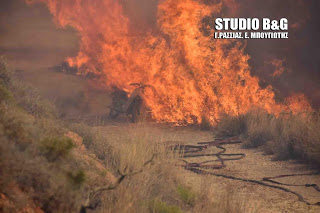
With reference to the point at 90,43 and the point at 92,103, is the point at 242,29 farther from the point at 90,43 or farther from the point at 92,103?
the point at 92,103

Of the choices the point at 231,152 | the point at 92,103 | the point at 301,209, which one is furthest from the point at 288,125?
the point at 92,103

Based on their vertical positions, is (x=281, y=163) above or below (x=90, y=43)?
below

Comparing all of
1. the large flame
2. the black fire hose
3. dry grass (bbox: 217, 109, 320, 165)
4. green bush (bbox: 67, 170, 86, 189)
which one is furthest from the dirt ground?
the large flame

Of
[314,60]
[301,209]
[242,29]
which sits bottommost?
[301,209]

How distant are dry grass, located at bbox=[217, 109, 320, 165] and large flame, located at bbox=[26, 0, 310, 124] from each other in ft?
2.28

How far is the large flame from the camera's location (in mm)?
14180

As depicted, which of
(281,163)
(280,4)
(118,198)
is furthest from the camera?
(280,4)

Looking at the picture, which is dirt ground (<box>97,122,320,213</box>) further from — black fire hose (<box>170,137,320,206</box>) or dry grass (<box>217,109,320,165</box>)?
dry grass (<box>217,109,320,165</box>)

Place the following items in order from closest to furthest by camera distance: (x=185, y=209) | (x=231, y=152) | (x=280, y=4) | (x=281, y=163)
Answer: (x=185, y=209) → (x=281, y=163) → (x=231, y=152) → (x=280, y=4)

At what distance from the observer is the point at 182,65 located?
1520 cm

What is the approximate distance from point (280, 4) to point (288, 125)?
→ 34.8ft

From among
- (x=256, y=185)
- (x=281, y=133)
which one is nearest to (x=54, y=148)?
(x=256, y=185)

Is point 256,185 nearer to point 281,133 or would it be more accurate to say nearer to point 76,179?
point 281,133

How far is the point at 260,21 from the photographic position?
1811 centimetres
